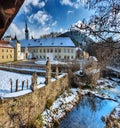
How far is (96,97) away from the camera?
74.2ft

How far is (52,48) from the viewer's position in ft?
169

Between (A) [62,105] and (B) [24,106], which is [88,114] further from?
(B) [24,106]

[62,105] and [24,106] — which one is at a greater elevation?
[24,106]

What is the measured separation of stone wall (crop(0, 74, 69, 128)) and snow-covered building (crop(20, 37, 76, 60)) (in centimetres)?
3055

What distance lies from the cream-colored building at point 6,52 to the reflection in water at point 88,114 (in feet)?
85.0

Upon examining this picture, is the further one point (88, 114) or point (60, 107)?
point (60, 107)

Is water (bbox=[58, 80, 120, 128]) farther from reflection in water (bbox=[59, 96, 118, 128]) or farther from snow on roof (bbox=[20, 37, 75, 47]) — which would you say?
snow on roof (bbox=[20, 37, 75, 47])

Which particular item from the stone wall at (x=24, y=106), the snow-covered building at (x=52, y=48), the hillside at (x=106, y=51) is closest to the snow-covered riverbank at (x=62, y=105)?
the stone wall at (x=24, y=106)

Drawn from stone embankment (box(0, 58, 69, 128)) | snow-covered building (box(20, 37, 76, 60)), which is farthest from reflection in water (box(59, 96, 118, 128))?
snow-covered building (box(20, 37, 76, 60))

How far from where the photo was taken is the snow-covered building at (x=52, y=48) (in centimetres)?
4978

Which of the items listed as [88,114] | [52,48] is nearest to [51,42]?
[52,48]

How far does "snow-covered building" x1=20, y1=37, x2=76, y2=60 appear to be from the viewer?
49781 millimetres

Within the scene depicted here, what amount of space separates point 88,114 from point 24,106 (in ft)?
21.2

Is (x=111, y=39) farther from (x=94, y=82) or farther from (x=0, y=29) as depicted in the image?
(x=94, y=82)
